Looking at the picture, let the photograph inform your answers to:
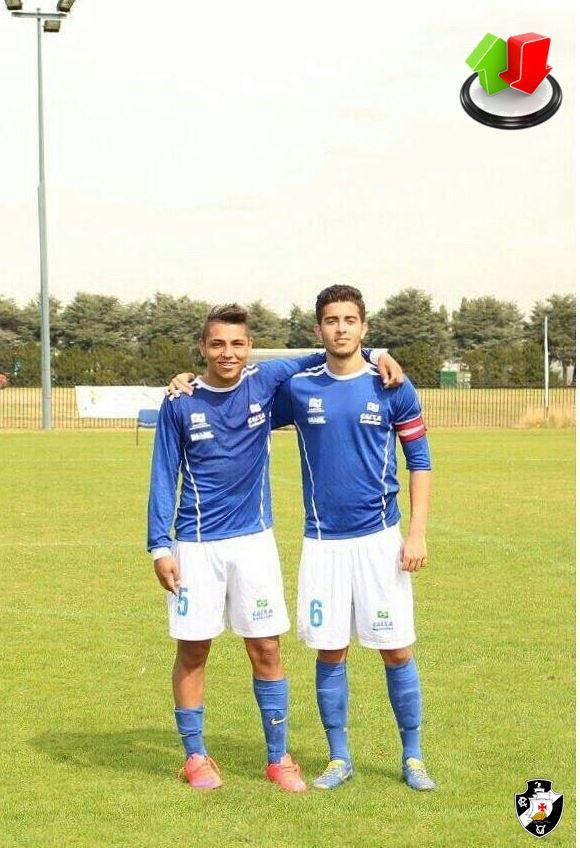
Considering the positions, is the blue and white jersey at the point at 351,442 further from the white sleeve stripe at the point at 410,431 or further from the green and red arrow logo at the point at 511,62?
the green and red arrow logo at the point at 511,62

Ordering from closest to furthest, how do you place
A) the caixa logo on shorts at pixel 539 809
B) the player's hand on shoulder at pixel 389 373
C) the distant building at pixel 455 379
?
1. the caixa logo on shorts at pixel 539 809
2. the player's hand on shoulder at pixel 389 373
3. the distant building at pixel 455 379

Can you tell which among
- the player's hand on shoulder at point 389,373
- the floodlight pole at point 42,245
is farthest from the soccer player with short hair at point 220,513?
the floodlight pole at point 42,245

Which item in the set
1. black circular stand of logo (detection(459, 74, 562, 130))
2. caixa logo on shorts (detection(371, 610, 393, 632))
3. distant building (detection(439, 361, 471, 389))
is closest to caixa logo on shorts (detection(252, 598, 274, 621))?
caixa logo on shorts (detection(371, 610, 393, 632))

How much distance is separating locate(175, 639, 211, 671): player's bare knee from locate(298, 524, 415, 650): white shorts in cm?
49

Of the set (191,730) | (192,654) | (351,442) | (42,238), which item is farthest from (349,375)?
(42,238)

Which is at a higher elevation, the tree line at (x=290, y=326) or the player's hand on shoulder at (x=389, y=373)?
the tree line at (x=290, y=326)

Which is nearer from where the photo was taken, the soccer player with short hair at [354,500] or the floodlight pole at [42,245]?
the soccer player with short hair at [354,500]

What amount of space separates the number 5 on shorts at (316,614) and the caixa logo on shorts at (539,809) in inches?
44.2

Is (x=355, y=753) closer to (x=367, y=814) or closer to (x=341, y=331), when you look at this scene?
(x=367, y=814)

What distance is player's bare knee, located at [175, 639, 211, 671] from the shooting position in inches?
225

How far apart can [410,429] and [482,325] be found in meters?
77.7

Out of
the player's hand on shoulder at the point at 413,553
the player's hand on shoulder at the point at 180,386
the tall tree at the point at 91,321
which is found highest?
the tall tree at the point at 91,321

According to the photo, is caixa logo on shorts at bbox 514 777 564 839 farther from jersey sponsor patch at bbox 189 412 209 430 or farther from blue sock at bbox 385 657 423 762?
jersey sponsor patch at bbox 189 412 209 430

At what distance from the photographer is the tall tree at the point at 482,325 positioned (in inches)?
3226
